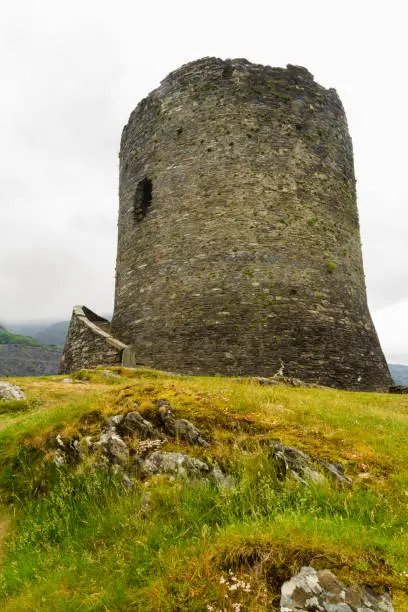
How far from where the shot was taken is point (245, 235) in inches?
665

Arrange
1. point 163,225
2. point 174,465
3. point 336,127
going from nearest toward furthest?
point 174,465
point 163,225
point 336,127

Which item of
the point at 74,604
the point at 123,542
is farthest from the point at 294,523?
the point at 74,604

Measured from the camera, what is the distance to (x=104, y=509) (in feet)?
16.3

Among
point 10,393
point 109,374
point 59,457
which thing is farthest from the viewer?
point 109,374

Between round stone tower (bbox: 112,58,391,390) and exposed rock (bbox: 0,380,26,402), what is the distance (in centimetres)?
616

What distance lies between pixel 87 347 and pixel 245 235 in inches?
286

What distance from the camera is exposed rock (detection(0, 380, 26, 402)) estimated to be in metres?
→ 10.5

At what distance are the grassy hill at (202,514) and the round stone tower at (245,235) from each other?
872cm

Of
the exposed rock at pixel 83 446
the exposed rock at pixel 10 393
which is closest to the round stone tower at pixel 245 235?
the exposed rock at pixel 10 393

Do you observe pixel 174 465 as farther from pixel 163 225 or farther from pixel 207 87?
pixel 207 87

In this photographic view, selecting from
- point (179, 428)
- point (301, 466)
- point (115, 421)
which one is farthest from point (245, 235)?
point (301, 466)

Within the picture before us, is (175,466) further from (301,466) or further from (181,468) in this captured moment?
(301,466)

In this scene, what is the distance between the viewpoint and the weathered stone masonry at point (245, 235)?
52.7ft

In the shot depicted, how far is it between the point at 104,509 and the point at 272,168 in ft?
49.4
